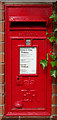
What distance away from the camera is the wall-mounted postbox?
2229 millimetres

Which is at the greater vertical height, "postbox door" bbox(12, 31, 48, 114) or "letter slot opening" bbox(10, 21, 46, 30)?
"letter slot opening" bbox(10, 21, 46, 30)

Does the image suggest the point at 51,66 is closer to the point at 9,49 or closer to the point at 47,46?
the point at 47,46

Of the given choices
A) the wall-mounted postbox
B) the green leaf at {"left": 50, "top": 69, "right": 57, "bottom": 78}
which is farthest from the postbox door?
the green leaf at {"left": 50, "top": 69, "right": 57, "bottom": 78}

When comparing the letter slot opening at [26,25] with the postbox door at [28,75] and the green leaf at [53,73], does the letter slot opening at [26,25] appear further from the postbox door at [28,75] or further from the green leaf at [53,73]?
the green leaf at [53,73]

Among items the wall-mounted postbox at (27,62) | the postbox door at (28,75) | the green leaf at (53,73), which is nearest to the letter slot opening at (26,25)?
the wall-mounted postbox at (27,62)

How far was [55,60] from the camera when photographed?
2.26 m

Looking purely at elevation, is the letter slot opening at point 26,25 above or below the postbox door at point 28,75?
above

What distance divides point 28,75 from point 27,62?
0.69 feet

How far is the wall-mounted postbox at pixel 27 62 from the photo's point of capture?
2229mm

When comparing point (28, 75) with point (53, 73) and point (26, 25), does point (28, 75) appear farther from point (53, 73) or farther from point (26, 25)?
point (26, 25)

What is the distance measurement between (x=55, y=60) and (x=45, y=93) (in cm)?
56

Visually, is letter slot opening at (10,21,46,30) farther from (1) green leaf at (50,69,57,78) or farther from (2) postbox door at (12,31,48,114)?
(1) green leaf at (50,69,57,78)

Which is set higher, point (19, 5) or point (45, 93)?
point (19, 5)

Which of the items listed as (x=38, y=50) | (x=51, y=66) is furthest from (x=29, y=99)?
(x=38, y=50)
